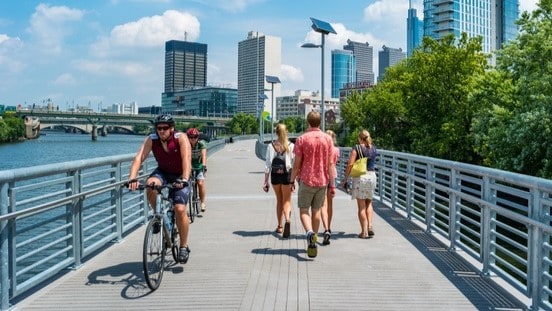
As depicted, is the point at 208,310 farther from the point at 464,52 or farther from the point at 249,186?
the point at 464,52

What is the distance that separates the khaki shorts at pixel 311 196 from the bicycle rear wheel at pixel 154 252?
201 cm

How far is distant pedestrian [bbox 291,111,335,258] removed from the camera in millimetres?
6797

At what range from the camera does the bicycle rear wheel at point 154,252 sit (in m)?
5.19

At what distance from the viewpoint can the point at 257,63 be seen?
57375 millimetres

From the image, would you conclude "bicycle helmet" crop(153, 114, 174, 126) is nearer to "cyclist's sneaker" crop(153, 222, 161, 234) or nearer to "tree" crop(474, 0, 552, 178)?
"cyclist's sneaker" crop(153, 222, 161, 234)

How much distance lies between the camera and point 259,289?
17.4 feet

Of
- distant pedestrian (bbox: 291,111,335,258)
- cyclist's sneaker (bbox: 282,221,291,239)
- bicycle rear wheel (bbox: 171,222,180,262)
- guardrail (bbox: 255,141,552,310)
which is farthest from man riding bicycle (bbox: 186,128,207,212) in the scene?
bicycle rear wheel (bbox: 171,222,180,262)

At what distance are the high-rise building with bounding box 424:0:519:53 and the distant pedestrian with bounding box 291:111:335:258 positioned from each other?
13182cm

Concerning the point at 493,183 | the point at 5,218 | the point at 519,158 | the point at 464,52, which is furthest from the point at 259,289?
the point at 464,52

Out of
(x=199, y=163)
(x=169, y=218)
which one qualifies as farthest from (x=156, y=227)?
(x=199, y=163)

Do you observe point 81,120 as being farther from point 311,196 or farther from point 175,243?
point 175,243

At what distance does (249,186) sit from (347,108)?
145ft

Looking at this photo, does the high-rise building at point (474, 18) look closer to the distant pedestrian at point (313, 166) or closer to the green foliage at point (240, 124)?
the green foliage at point (240, 124)

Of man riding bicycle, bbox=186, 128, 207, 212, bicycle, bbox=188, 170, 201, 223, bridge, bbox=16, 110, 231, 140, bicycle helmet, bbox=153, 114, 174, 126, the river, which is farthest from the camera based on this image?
bridge, bbox=16, 110, 231, 140
